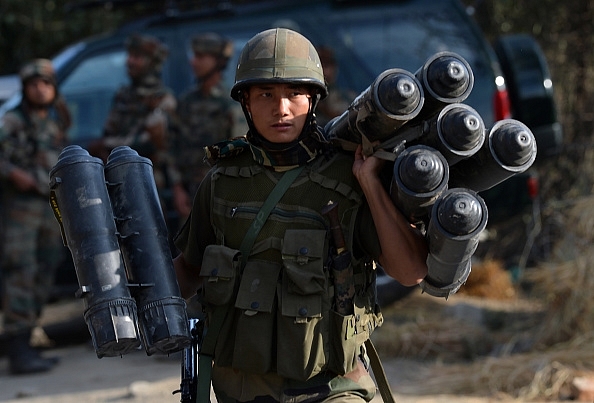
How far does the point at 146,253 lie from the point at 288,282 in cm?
42

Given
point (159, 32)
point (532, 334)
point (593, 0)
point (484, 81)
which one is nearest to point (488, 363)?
point (532, 334)

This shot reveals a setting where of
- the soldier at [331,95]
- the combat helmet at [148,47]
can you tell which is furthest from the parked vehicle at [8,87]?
the soldier at [331,95]

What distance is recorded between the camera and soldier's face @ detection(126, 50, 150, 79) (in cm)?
688

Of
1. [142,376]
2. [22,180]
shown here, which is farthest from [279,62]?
[22,180]

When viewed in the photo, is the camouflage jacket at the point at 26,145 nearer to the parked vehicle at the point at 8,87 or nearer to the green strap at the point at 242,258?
the parked vehicle at the point at 8,87

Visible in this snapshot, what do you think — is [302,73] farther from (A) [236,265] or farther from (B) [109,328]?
(B) [109,328]

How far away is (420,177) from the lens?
8.38 ft

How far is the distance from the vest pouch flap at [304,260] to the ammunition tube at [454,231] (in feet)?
1.09

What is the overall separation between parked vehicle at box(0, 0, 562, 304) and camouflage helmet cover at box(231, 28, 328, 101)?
3.74m

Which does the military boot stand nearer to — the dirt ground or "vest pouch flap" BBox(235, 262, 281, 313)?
the dirt ground

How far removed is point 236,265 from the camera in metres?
2.88

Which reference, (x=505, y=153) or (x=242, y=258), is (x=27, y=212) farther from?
(x=505, y=153)

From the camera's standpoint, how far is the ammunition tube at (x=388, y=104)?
8.57 ft

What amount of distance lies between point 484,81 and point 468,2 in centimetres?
355
